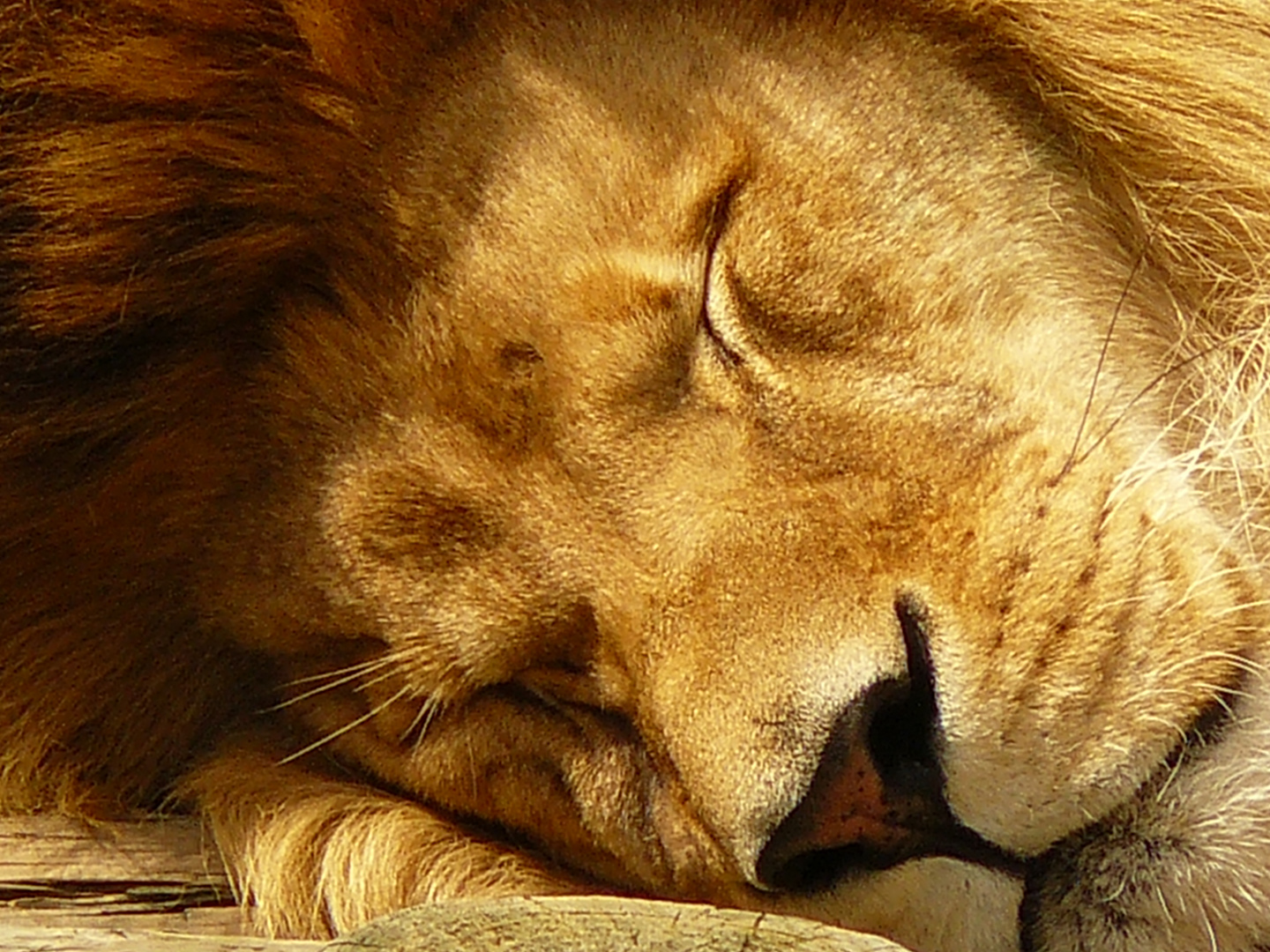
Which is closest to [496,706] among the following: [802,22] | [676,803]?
[676,803]

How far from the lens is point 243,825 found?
6.38ft

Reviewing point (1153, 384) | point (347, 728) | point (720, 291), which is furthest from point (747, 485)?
point (347, 728)

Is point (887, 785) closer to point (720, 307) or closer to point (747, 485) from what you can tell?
point (747, 485)

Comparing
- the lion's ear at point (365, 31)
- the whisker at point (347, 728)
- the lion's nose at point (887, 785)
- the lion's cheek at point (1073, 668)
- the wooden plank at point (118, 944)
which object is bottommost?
the whisker at point (347, 728)

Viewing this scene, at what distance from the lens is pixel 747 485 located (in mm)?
1687

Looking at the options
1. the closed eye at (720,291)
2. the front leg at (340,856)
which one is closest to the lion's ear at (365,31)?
the closed eye at (720,291)

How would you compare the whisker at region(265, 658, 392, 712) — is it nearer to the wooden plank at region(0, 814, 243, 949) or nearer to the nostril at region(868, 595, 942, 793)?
the wooden plank at region(0, 814, 243, 949)

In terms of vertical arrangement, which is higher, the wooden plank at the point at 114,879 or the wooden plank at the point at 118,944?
the wooden plank at the point at 118,944

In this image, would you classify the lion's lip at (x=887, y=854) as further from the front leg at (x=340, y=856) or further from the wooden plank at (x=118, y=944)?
the wooden plank at (x=118, y=944)

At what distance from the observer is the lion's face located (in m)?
1.54

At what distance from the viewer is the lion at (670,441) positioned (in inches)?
61.5

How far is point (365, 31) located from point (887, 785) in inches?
34.9

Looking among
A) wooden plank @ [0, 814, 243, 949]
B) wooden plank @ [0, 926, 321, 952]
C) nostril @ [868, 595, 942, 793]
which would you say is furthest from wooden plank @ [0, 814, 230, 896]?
nostril @ [868, 595, 942, 793]

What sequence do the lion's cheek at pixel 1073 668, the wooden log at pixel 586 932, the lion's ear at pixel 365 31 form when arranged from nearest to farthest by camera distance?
1. the wooden log at pixel 586 932
2. the lion's cheek at pixel 1073 668
3. the lion's ear at pixel 365 31
